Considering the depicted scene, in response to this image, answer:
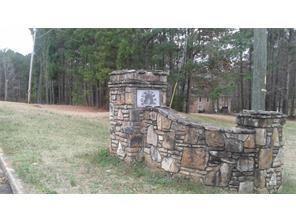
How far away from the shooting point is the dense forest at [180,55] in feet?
64.2

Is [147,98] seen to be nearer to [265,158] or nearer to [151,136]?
[151,136]

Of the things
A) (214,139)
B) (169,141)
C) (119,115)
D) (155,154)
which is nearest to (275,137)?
(214,139)

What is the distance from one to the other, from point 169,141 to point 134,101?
3.77 ft

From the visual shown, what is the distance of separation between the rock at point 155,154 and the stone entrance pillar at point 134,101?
14.2 inches

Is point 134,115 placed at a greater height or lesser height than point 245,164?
greater

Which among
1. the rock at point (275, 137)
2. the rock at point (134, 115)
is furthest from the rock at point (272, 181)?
the rock at point (134, 115)

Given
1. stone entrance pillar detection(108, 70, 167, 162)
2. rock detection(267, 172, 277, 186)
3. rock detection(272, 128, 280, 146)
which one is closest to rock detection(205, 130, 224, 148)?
rock detection(272, 128, 280, 146)

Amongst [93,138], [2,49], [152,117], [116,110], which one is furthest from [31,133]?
[2,49]

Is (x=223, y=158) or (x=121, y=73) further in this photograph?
(x=121, y=73)

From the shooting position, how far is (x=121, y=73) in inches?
261

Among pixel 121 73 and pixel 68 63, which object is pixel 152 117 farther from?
pixel 68 63

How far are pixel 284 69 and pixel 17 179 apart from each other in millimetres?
21482

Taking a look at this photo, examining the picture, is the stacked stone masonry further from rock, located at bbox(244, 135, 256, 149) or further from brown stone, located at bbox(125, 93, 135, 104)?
brown stone, located at bbox(125, 93, 135, 104)

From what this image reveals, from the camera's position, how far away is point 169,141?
569cm
